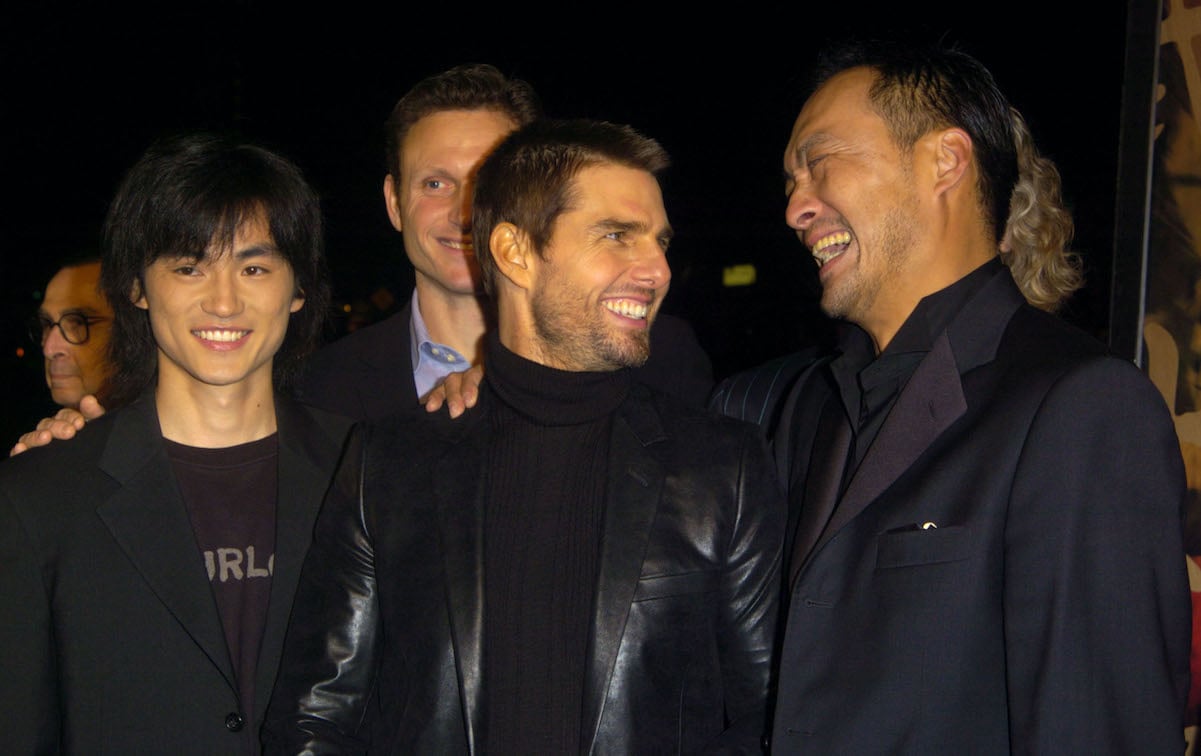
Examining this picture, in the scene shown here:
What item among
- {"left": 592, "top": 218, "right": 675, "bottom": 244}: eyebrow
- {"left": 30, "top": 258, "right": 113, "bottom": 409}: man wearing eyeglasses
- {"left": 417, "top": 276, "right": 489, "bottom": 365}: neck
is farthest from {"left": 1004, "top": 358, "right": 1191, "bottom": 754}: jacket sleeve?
{"left": 30, "top": 258, "right": 113, "bottom": 409}: man wearing eyeglasses

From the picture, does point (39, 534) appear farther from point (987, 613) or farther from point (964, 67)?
point (964, 67)

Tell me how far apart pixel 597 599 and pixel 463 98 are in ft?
6.34

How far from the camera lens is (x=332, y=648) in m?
2.09

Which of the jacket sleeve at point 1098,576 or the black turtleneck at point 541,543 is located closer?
the jacket sleeve at point 1098,576

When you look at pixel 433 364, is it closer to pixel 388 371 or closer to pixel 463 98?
pixel 388 371

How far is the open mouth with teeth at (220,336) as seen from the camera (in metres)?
2.47

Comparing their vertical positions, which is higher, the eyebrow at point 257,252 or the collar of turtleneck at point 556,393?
the eyebrow at point 257,252

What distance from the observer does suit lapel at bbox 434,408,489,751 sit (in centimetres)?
196

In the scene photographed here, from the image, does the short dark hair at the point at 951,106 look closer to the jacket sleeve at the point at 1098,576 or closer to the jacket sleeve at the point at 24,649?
the jacket sleeve at the point at 1098,576

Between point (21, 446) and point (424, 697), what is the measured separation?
1.29m

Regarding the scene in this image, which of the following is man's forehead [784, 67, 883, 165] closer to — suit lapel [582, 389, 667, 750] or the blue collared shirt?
suit lapel [582, 389, 667, 750]

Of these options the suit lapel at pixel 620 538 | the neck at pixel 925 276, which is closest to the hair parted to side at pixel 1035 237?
the neck at pixel 925 276

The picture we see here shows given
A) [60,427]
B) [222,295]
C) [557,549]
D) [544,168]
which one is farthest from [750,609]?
[60,427]

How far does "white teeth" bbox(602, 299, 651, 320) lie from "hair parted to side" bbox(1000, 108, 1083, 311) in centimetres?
87
